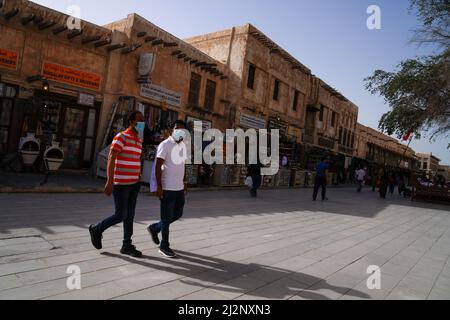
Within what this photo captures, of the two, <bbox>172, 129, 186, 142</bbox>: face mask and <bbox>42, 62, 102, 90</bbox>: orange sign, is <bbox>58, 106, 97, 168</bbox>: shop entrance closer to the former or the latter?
<bbox>42, 62, 102, 90</bbox>: orange sign

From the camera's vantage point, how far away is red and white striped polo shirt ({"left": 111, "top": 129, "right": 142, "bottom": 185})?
416 cm

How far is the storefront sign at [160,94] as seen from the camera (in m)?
14.6

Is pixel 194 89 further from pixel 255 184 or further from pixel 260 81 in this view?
pixel 255 184

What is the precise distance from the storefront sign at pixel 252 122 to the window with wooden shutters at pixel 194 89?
3.81 metres

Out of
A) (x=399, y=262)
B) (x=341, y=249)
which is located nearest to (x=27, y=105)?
(x=341, y=249)

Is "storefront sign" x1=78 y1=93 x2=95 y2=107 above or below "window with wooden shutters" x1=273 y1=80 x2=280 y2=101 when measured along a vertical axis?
below

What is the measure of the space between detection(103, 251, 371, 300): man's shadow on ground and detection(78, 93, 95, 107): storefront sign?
962 cm

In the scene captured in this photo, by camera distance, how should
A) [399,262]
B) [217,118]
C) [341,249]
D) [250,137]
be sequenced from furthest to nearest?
[250,137], [217,118], [341,249], [399,262]

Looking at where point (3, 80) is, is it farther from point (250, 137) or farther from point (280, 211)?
point (250, 137)

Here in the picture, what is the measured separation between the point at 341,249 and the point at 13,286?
4943 millimetres

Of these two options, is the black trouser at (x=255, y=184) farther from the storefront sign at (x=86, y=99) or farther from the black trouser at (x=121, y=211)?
the black trouser at (x=121, y=211)

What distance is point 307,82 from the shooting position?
28.4m

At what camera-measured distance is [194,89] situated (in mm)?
17625

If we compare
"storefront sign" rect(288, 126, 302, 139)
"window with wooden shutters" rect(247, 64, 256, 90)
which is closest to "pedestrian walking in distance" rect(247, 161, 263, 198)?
"window with wooden shutters" rect(247, 64, 256, 90)
